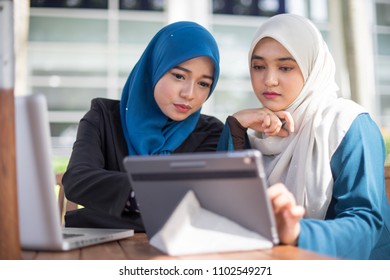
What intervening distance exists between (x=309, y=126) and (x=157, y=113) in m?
0.59

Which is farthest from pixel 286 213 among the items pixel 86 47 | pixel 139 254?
pixel 86 47

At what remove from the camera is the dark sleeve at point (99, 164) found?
1.24 meters

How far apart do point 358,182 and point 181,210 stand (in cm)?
57

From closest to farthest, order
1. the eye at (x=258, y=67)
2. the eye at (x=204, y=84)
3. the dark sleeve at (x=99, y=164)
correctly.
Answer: the dark sleeve at (x=99, y=164) < the eye at (x=258, y=67) < the eye at (x=204, y=84)

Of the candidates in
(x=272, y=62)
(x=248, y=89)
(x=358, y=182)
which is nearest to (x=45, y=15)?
(x=248, y=89)

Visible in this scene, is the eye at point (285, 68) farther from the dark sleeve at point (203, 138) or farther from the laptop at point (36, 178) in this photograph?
the laptop at point (36, 178)

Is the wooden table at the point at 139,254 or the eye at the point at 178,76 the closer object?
the wooden table at the point at 139,254

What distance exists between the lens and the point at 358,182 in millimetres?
1284

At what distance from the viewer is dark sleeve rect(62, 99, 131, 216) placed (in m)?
1.24

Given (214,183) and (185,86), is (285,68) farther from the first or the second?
(214,183)

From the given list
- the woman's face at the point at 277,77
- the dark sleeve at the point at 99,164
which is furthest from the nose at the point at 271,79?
the dark sleeve at the point at 99,164

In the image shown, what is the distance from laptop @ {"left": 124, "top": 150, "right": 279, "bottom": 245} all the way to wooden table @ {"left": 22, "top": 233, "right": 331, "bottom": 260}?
0.13 feet

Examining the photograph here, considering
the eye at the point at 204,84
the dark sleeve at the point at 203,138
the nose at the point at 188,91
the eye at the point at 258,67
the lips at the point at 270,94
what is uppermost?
the eye at the point at 258,67

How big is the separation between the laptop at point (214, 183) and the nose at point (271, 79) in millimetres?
717
